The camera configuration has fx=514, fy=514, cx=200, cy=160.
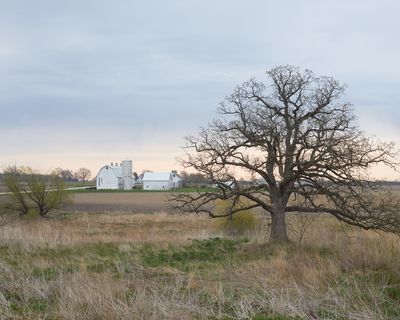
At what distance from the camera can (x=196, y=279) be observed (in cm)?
1396

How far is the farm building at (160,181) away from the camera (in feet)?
431

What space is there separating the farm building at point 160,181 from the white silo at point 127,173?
392cm

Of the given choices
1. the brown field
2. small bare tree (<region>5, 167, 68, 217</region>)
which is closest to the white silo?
the brown field

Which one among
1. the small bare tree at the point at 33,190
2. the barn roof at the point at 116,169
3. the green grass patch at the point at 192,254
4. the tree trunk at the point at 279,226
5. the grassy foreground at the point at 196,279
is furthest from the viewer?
the barn roof at the point at 116,169

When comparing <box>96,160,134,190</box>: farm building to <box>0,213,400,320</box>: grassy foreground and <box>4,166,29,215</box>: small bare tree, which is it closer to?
<box>4,166,29,215</box>: small bare tree

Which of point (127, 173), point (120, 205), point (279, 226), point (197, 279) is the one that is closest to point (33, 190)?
point (120, 205)

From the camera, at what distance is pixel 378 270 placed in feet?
47.6

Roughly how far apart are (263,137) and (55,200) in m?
31.0

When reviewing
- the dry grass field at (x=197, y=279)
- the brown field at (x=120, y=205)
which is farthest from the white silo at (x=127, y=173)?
the dry grass field at (x=197, y=279)

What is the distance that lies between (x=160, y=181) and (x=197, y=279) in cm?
11883

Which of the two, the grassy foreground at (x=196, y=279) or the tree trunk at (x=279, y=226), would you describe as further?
the tree trunk at (x=279, y=226)

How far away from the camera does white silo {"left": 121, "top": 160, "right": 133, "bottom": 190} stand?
132 meters

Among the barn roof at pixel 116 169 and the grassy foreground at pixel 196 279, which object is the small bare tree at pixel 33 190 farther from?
the barn roof at pixel 116 169

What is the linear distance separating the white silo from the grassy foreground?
347 ft
